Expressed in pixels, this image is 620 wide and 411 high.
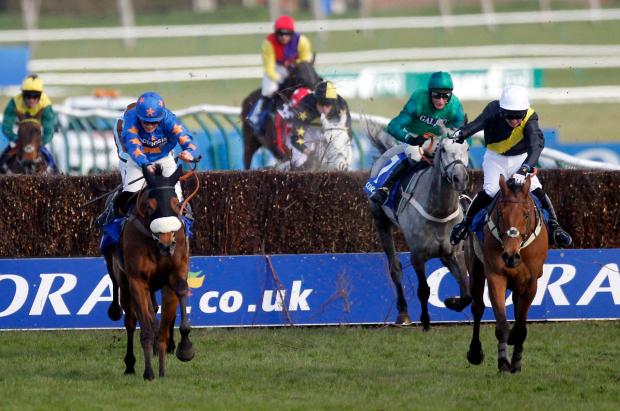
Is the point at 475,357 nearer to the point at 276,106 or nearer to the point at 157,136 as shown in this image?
the point at 157,136

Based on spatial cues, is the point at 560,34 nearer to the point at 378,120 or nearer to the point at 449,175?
the point at 378,120

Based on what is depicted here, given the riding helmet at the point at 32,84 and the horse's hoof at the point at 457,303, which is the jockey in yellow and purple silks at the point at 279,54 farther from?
the horse's hoof at the point at 457,303

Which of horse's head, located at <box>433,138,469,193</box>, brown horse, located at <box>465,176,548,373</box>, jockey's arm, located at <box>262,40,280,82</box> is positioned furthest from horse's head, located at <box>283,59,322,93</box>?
brown horse, located at <box>465,176,548,373</box>

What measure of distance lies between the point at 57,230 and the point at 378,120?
503 centimetres

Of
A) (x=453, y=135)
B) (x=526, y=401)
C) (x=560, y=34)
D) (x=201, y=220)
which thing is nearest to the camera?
(x=526, y=401)

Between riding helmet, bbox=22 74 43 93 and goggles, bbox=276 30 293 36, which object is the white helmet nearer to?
goggles, bbox=276 30 293 36

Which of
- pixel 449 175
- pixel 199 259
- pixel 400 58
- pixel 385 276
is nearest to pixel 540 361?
pixel 449 175

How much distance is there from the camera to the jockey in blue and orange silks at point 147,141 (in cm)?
905

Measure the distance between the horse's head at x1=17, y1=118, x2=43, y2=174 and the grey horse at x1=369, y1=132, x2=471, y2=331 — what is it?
5486 millimetres

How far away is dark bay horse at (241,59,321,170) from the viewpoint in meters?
15.7

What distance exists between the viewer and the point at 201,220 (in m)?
12.1

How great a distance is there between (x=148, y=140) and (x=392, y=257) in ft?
10.1

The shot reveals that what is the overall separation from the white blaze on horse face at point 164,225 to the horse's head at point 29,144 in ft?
22.8

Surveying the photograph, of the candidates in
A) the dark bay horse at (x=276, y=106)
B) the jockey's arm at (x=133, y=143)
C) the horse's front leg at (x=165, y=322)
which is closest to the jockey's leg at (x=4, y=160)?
the dark bay horse at (x=276, y=106)
